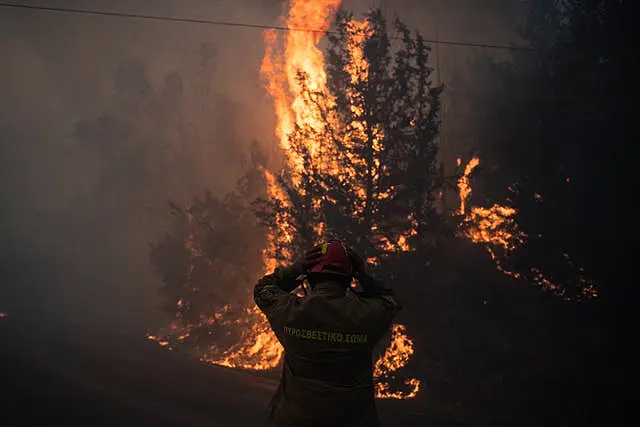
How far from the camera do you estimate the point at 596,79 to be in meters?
15.4

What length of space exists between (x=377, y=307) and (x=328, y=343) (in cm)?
39

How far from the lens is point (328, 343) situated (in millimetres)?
2793

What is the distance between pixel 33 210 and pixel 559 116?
94034mm

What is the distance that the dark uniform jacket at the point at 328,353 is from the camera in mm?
2793

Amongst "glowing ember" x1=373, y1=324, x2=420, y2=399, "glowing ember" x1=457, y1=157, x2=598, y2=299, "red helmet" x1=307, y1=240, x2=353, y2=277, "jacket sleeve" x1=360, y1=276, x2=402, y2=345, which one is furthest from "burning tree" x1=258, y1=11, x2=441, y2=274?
"red helmet" x1=307, y1=240, x2=353, y2=277

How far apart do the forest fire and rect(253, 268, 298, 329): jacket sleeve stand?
47.7 feet

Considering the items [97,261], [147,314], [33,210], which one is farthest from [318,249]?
[33,210]

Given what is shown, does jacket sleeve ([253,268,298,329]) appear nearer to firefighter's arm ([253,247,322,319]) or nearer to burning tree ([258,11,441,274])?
firefighter's arm ([253,247,322,319])

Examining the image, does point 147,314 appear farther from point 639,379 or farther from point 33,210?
point 33,210

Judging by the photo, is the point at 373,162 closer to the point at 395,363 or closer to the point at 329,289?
the point at 395,363

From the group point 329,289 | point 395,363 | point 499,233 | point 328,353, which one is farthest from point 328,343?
point 499,233

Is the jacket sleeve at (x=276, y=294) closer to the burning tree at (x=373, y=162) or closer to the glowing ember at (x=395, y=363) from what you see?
the burning tree at (x=373, y=162)

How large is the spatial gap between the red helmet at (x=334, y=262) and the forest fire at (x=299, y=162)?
14.7 m

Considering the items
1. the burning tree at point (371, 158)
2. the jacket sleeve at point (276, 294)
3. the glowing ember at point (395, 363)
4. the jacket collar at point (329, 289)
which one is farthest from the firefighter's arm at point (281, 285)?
the glowing ember at point (395, 363)
